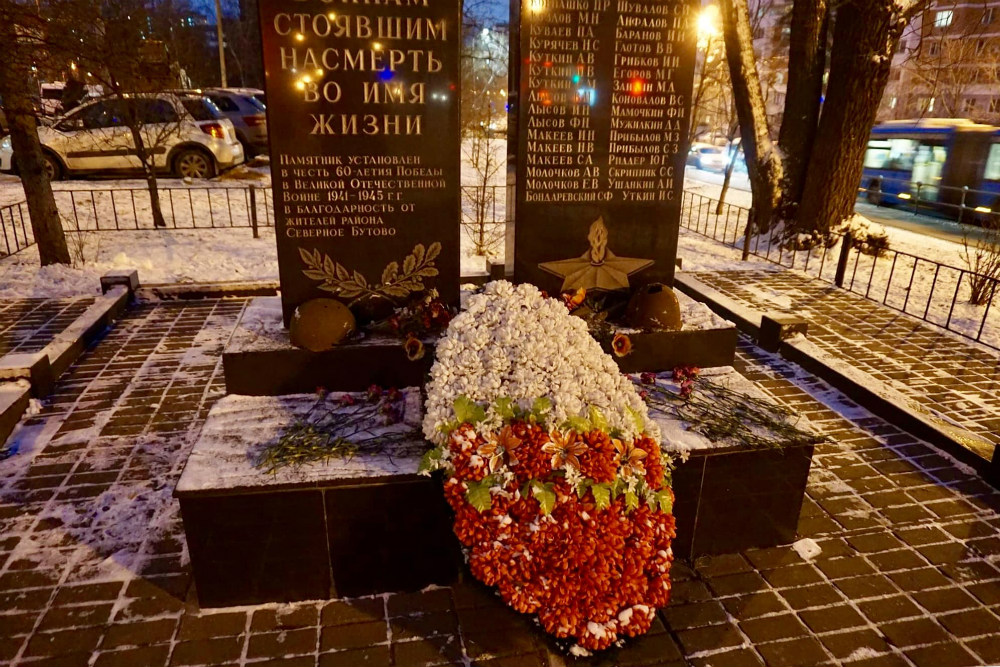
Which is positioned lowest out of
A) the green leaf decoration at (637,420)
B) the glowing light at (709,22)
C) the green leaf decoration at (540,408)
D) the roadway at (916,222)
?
the roadway at (916,222)

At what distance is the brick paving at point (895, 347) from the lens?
6.30 meters

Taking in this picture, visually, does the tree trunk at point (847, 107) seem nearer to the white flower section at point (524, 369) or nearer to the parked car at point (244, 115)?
the white flower section at point (524, 369)

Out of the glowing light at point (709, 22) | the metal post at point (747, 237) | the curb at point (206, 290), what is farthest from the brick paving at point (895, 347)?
the glowing light at point (709, 22)

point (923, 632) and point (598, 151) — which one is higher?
point (598, 151)

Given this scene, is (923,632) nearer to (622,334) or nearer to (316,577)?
(622,334)

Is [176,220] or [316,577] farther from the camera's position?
[176,220]

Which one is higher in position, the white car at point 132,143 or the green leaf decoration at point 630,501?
the white car at point 132,143

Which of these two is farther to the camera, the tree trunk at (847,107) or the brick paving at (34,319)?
the tree trunk at (847,107)

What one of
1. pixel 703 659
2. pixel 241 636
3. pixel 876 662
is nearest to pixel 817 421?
pixel 876 662

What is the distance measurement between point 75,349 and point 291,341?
3.49m

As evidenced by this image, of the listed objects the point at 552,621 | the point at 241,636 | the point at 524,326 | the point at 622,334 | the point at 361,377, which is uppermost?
the point at 524,326

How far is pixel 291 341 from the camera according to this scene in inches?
187

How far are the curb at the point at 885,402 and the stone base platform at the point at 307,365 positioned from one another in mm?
4074

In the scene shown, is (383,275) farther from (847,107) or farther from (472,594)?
(847,107)
